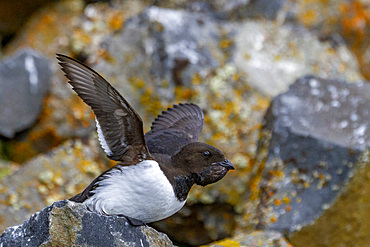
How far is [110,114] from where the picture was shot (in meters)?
4.10

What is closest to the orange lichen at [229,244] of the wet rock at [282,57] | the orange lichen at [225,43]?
the wet rock at [282,57]

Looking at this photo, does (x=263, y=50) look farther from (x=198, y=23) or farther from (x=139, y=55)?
(x=139, y=55)

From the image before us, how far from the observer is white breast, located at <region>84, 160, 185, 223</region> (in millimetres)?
4109

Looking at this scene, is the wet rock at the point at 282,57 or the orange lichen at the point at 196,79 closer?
the orange lichen at the point at 196,79

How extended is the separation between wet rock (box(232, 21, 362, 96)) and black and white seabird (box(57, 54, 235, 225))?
330cm

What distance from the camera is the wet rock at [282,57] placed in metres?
7.77

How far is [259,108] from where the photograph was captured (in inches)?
291

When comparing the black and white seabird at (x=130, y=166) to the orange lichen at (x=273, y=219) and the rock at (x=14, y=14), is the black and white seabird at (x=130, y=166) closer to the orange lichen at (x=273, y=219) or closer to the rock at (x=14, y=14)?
the orange lichen at (x=273, y=219)

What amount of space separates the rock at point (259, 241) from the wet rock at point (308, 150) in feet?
0.69

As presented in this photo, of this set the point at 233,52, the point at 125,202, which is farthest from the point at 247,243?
the point at 233,52

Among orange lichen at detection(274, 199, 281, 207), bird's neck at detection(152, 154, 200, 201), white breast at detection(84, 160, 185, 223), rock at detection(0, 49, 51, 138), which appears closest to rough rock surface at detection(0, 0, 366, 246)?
orange lichen at detection(274, 199, 281, 207)

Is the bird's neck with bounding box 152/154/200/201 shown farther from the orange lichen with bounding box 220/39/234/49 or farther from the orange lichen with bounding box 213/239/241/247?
the orange lichen with bounding box 220/39/234/49

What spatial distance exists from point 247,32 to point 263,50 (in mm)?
383

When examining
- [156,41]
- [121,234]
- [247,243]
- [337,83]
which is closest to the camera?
[121,234]
